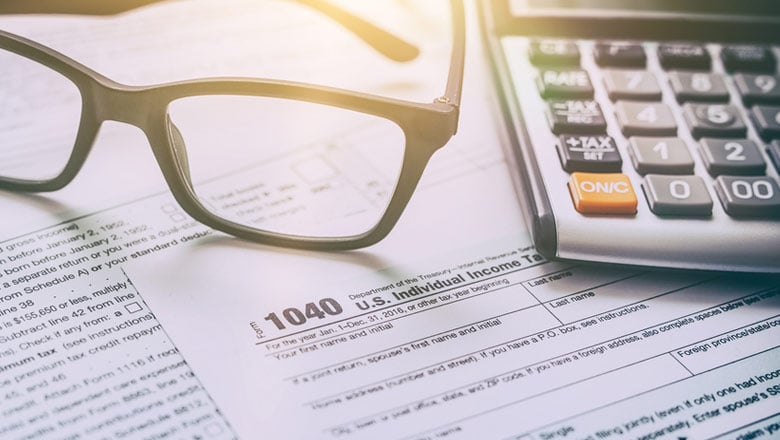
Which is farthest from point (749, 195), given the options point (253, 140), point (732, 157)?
point (253, 140)

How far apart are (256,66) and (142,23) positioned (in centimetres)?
9

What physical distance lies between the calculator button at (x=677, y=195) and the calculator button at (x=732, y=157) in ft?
0.04

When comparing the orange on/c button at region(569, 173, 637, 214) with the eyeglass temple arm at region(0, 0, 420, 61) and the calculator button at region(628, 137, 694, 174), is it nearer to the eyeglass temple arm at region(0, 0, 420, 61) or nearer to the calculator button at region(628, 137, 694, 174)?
the calculator button at region(628, 137, 694, 174)

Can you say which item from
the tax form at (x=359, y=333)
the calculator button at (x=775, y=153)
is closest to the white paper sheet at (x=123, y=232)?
the tax form at (x=359, y=333)

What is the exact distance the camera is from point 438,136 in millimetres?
335

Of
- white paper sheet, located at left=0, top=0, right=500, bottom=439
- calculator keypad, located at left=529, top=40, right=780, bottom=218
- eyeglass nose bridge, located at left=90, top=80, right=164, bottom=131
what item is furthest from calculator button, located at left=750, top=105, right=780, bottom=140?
eyeglass nose bridge, located at left=90, top=80, right=164, bottom=131

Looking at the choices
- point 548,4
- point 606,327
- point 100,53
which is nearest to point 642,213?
point 606,327

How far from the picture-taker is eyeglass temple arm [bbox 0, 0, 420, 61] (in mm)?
499

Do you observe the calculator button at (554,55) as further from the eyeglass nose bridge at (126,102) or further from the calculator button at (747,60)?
the eyeglass nose bridge at (126,102)

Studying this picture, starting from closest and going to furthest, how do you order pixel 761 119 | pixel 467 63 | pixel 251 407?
pixel 251 407 < pixel 761 119 < pixel 467 63

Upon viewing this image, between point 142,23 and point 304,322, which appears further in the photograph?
point 142,23

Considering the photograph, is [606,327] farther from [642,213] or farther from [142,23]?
[142,23]

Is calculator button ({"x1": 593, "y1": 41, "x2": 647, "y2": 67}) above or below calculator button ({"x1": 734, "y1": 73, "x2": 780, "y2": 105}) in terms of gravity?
above

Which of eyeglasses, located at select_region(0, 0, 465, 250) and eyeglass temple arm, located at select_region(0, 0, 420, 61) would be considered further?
eyeglass temple arm, located at select_region(0, 0, 420, 61)
